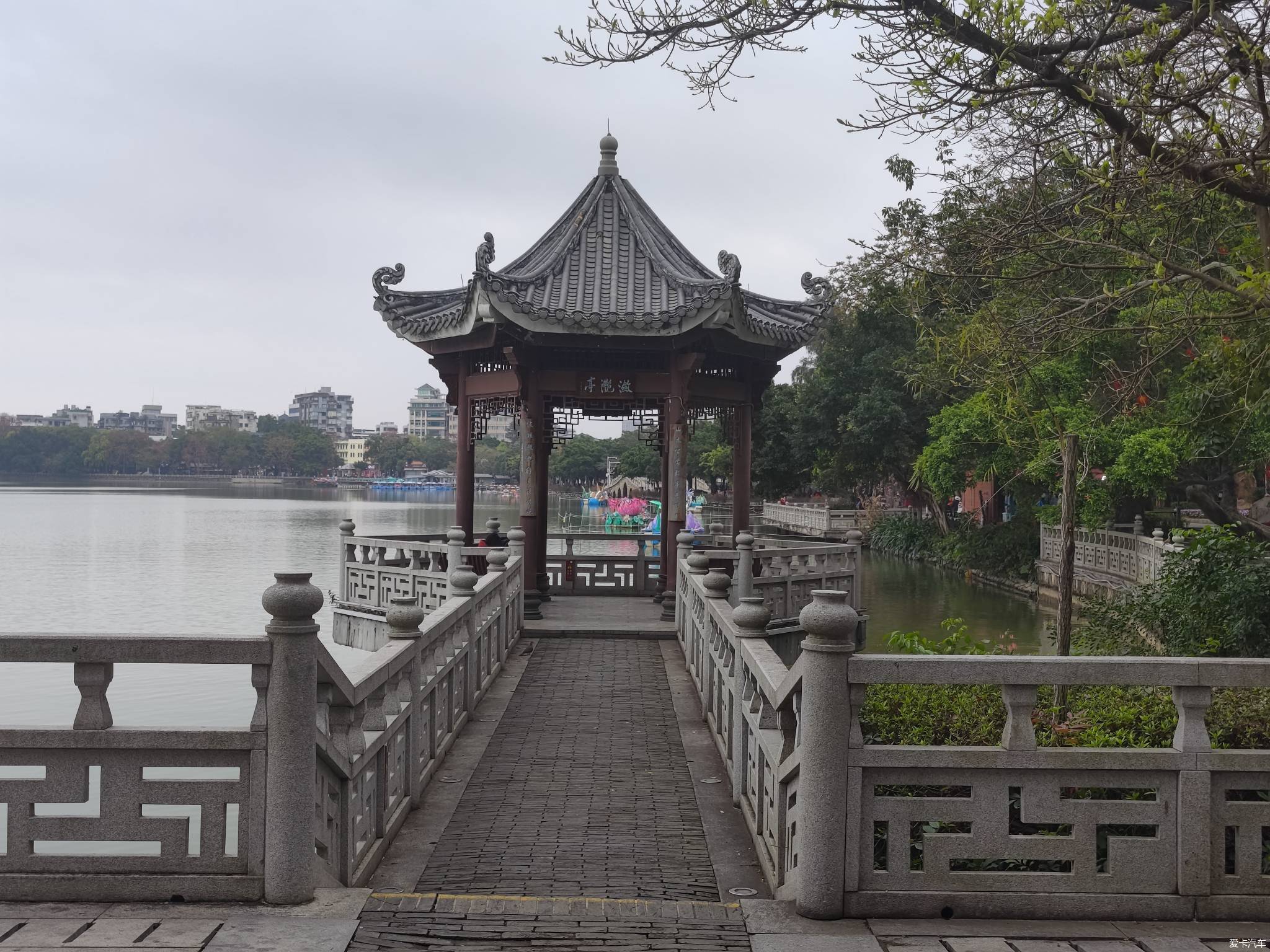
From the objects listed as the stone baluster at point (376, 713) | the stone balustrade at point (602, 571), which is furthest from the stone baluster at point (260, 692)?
the stone balustrade at point (602, 571)

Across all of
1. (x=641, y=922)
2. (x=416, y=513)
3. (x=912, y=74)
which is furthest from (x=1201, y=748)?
(x=416, y=513)

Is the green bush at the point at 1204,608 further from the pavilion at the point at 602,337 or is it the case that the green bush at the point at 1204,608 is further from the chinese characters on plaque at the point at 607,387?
the chinese characters on plaque at the point at 607,387

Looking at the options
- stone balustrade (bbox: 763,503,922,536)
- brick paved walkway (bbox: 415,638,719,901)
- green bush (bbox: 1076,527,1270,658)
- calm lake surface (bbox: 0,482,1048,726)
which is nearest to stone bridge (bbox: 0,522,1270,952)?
brick paved walkway (bbox: 415,638,719,901)

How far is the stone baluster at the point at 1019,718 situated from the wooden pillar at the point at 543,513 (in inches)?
369

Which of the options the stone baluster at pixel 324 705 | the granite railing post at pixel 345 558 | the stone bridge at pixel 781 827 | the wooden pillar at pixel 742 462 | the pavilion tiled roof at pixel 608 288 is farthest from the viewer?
the wooden pillar at pixel 742 462

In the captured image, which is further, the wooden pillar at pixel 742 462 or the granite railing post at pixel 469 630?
the wooden pillar at pixel 742 462

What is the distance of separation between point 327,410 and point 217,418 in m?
23.7

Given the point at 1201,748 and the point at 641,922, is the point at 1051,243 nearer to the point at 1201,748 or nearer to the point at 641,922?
the point at 1201,748

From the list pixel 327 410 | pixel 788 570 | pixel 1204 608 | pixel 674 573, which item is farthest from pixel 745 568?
pixel 327 410

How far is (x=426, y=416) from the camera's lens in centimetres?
15862

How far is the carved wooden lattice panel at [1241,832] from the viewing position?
3.67 metres

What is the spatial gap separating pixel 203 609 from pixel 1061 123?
67.6 ft

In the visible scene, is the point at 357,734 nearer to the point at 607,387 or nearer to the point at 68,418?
the point at 607,387

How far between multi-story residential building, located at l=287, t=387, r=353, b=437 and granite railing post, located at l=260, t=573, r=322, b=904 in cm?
17456
